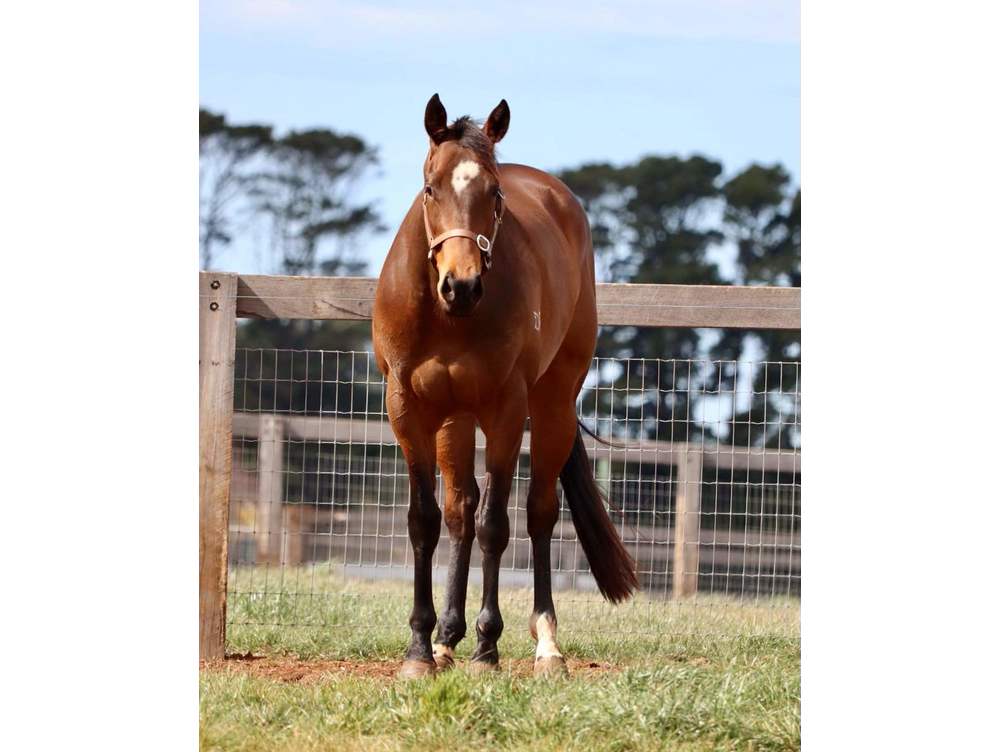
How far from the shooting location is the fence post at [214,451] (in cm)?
466

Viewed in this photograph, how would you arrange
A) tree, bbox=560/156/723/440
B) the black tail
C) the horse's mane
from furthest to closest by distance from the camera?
tree, bbox=560/156/723/440 < the black tail < the horse's mane

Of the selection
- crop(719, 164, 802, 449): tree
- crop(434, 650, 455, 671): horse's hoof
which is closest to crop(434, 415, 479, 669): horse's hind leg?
crop(434, 650, 455, 671): horse's hoof

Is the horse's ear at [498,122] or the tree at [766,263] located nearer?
the horse's ear at [498,122]

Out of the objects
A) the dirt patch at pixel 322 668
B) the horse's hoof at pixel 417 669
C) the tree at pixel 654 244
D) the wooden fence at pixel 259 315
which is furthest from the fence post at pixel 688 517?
the horse's hoof at pixel 417 669

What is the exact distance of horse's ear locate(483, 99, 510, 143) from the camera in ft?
12.7

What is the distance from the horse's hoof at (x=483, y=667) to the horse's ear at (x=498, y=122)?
181 centimetres

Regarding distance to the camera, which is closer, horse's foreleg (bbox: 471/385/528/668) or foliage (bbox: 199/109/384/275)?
horse's foreleg (bbox: 471/385/528/668)

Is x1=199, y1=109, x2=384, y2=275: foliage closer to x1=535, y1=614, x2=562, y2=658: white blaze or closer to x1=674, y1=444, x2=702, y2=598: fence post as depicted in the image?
x1=674, y1=444, x2=702, y2=598: fence post

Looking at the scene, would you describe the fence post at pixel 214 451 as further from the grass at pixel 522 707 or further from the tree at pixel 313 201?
the tree at pixel 313 201

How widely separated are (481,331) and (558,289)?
0.78 m
